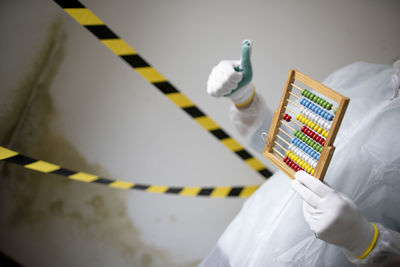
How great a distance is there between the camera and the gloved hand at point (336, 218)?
880 millimetres

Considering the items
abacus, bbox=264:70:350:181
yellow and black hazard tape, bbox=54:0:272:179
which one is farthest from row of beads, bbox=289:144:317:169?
yellow and black hazard tape, bbox=54:0:272:179

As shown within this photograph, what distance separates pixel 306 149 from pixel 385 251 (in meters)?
0.33

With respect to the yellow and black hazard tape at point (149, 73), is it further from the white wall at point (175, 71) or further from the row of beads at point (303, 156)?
the row of beads at point (303, 156)

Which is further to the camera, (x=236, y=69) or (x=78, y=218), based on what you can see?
(x=78, y=218)

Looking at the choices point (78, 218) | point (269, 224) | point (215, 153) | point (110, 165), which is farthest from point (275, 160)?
point (78, 218)

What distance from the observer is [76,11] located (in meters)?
1.50

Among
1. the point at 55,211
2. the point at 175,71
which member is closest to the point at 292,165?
the point at 175,71

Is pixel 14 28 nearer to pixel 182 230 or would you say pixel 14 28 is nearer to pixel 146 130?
pixel 146 130

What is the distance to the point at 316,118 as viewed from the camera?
98 centimetres

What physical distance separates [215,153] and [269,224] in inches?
47.5

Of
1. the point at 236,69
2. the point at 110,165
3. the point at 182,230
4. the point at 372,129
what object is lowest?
the point at 182,230

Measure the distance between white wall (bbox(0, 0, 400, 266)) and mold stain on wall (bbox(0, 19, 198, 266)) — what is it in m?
0.06

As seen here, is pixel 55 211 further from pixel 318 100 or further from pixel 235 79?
pixel 318 100

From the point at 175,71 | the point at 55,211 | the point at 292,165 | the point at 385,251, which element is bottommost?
the point at 55,211
